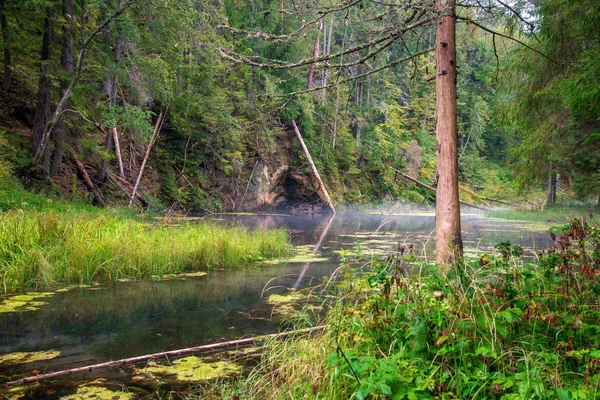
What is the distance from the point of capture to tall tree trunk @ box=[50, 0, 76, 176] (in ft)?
42.3

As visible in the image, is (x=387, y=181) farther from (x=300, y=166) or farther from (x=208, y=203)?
(x=208, y=203)

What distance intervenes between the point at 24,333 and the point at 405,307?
407 centimetres

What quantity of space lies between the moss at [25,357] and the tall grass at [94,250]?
251 centimetres

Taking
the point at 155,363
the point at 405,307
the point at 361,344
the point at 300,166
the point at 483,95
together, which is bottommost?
the point at 155,363

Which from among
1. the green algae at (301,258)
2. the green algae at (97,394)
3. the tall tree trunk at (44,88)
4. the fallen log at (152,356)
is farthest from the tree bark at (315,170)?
the green algae at (97,394)

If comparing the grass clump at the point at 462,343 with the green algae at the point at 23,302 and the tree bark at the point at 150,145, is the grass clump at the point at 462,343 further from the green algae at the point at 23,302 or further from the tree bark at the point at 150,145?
the tree bark at the point at 150,145

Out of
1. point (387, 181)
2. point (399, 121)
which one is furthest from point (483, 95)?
point (387, 181)

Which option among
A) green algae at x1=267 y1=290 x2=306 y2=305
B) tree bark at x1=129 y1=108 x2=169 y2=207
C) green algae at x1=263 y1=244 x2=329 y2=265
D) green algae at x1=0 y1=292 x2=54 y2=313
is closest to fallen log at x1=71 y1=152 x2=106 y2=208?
tree bark at x1=129 y1=108 x2=169 y2=207

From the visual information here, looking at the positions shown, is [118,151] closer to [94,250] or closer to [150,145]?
[150,145]

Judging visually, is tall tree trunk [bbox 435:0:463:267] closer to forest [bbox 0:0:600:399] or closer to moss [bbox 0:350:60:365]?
forest [bbox 0:0:600:399]

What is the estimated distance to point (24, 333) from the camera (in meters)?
4.79

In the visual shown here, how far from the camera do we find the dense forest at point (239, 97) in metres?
6.58

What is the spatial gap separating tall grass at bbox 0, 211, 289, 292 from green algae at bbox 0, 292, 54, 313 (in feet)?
0.96

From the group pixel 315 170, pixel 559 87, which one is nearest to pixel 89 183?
pixel 559 87
